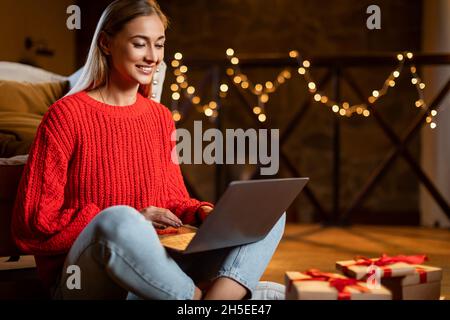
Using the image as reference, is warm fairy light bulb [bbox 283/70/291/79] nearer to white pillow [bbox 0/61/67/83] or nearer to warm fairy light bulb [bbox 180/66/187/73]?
warm fairy light bulb [bbox 180/66/187/73]

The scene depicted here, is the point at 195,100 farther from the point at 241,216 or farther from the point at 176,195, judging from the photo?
the point at 241,216

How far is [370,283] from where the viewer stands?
4.66ft

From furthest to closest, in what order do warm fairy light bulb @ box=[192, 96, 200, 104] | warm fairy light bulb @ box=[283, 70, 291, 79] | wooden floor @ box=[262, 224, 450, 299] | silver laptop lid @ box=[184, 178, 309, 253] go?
warm fairy light bulb @ box=[283, 70, 291, 79] → warm fairy light bulb @ box=[192, 96, 200, 104] → wooden floor @ box=[262, 224, 450, 299] → silver laptop lid @ box=[184, 178, 309, 253]

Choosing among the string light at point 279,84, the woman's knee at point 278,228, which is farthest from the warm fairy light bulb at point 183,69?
the woman's knee at point 278,228

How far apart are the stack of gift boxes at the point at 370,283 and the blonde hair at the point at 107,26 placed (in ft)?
2.12

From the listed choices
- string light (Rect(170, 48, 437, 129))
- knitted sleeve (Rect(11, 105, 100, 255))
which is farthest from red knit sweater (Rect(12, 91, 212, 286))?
string light (Rect(170, 48, 437, 129))

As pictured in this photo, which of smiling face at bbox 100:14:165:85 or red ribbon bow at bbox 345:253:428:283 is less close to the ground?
smiling face at bbox 100:14:165:85

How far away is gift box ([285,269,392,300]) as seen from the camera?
1345mm

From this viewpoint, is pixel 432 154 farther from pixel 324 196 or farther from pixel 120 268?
pixel 120 268

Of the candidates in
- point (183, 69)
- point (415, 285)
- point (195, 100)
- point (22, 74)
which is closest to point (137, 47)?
point (415, 285)

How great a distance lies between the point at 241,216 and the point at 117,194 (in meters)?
0.35

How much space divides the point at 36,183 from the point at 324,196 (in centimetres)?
374

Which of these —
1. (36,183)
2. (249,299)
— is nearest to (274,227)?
(249,299)

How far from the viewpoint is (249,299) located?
152 centimetres
